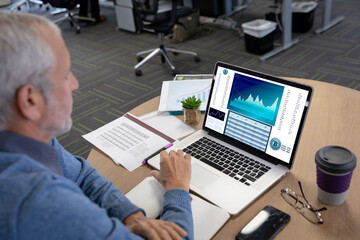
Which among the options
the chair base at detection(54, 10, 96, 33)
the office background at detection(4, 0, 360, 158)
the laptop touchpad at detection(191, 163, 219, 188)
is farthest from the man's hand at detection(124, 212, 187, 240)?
the chair base at detection(54, 10, 96, 33)

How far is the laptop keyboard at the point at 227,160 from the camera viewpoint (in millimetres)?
1038

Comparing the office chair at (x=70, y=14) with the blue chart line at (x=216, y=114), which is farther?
the office chair at (x=70, y=14)

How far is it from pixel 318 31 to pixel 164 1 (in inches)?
72.9

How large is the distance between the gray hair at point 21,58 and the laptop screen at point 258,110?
61 cm

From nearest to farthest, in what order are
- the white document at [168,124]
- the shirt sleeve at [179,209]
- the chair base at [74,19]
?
1. the shirt sleeve at [179,209]
2. the white document at [168,124]
3. the chair base at [74,19]

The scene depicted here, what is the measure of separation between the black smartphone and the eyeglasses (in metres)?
0.05

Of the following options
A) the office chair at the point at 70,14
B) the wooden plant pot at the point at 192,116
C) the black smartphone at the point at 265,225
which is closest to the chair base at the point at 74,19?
the office chair at the point at 70,14

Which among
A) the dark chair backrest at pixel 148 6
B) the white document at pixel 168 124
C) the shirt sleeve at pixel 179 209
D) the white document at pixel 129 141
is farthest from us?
the dark chair backrest at pixel 148 6

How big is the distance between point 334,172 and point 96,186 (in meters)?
0.65

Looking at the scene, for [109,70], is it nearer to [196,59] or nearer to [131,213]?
[196,59]

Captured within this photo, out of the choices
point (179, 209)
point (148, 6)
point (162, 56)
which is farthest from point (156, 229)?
point (162, 56)

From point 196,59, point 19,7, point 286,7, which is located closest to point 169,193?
point 196,59

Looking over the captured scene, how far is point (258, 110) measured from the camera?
108 cm

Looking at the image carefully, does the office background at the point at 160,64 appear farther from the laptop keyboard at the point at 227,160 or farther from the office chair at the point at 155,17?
the laptop keyboard at the point at 227,160
